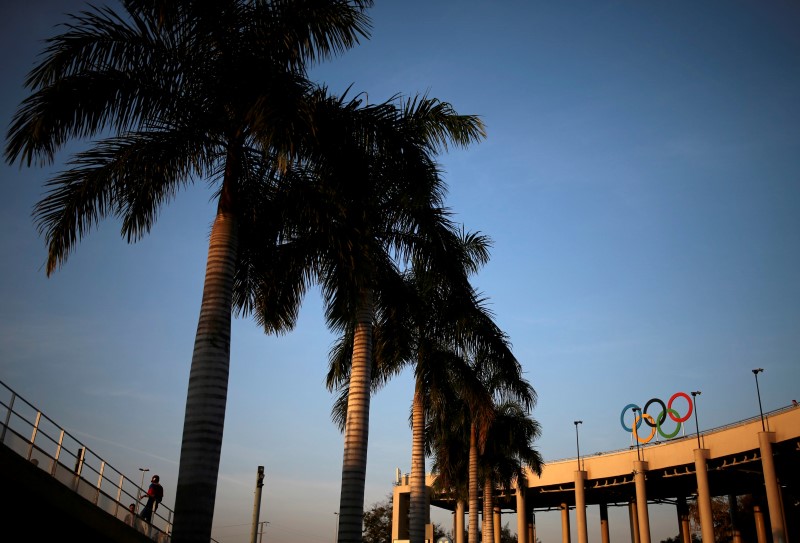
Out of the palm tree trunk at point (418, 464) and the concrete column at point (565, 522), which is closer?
the palm tree trunk at point (418, 464)

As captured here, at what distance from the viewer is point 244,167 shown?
14.0 m

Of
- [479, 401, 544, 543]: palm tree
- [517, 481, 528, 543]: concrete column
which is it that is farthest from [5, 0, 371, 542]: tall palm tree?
[517, 481, 528, 543]: concrete column

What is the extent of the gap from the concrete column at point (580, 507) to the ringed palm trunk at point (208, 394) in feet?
166

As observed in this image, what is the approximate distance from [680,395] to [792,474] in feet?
35.9

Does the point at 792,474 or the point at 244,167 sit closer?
the point at 244,167

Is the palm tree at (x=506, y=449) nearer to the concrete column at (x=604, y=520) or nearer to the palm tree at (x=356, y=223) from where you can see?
the palm tree at (x=356, y=223)

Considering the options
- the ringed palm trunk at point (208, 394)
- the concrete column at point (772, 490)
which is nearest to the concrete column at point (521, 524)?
the concrete column at point (772, 490)

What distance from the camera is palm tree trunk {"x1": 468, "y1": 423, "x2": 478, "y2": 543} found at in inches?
1170

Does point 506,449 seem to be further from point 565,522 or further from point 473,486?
point 565,522

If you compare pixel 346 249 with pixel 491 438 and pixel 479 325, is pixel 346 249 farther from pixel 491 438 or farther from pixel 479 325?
pixel 491 438

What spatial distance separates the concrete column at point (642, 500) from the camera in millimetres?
49994

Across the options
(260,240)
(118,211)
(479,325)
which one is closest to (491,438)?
(479,325)

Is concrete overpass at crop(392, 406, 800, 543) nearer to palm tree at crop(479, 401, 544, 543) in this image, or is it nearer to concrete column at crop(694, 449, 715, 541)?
concrete column at crop(694, 449, 715, 541)

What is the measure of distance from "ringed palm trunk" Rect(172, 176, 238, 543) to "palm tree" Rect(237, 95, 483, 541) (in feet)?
6.60
